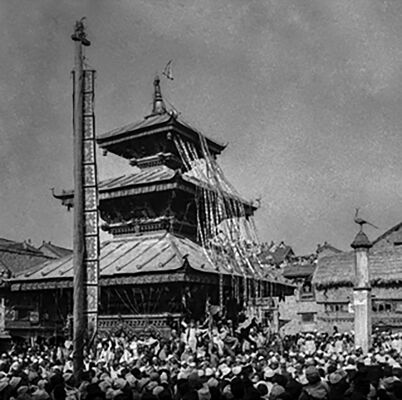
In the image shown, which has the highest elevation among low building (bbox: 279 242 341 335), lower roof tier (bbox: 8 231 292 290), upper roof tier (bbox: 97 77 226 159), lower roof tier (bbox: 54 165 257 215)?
upper roof tier (bbox: 97 77 226 159)

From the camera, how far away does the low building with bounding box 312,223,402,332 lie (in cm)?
3803

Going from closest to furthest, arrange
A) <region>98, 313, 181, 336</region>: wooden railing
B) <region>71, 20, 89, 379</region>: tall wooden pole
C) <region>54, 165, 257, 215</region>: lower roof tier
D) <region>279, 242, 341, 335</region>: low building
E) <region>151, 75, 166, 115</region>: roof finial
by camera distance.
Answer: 1. <region>71, 20, 89, 379</region>: tall wooden pole
2. <region>98, 313, 181, 336</region>: wooden railing
3. <region>54, 165, 257, 215</region>: lower roof tier
4. <region>151, 75, 166, 115</region>: roof finial
5. <region>279, 242, 341, 335</region>: low building

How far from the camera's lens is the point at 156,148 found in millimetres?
28516

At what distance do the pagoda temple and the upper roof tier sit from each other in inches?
1.9

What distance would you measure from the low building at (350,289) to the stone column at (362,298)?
47.0 feet

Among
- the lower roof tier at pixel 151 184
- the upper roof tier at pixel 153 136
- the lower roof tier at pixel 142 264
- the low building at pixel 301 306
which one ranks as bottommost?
the low building at pixel 301 306

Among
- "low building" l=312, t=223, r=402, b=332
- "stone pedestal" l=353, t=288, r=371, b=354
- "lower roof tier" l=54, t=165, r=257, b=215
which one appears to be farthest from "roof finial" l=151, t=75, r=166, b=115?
"low building" l=312, t=223, r=402, b=332

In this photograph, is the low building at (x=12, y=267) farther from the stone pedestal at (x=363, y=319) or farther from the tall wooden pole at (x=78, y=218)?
the stone pedestal at (x=363, y=319)

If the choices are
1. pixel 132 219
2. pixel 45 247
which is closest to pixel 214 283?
pixel 132 219

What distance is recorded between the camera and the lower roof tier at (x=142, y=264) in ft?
73.9

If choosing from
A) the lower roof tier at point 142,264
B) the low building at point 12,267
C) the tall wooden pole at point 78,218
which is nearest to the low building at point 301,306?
the low building at point 12,267

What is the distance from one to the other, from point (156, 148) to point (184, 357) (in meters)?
13.9

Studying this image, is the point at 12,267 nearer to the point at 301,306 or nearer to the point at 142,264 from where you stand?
the point at 301,306

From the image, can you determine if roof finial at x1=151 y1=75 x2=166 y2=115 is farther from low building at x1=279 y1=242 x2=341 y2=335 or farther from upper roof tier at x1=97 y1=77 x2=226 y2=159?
low building at x1=279 y1=242 x2=341 y2=335
